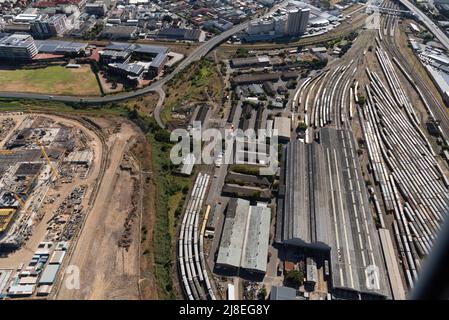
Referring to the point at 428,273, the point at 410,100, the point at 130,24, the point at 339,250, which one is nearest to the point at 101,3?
the point at 130,24

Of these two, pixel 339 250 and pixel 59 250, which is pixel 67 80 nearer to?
pixel 59 250

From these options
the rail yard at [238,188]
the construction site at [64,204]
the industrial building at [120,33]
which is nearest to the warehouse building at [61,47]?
the industrial building at [120,33]

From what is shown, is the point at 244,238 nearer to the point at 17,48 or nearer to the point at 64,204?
the point at 64,204

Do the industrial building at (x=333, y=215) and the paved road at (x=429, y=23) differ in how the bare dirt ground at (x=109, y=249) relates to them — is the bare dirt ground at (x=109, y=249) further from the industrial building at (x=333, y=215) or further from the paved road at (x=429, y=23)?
the paved road at (x=429, y=23)

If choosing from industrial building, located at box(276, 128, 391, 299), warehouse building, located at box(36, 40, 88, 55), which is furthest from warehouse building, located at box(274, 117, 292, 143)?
warehouse building, located at box(36, 40, 88, 55)

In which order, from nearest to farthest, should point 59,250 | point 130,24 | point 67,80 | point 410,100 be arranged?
point 59,250, point 410,100, point 67,80, point 130,24

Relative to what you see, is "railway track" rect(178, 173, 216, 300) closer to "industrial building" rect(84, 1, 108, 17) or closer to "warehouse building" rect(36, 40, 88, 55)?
"warehouse building" rect(36, 40, 88, 55)

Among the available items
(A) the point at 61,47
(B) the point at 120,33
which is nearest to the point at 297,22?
(B) the point at 120,33
